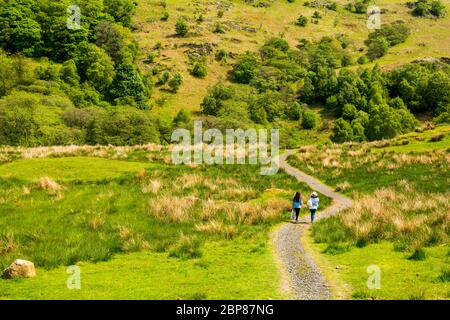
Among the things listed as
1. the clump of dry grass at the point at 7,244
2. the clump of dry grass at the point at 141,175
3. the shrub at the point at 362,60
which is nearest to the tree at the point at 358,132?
the shrub at the point at 362,60

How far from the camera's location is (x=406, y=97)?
143 metres

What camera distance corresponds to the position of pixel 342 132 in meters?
121

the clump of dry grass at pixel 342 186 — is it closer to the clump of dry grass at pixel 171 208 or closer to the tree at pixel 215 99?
the clump of dry grass at pixel 171 208

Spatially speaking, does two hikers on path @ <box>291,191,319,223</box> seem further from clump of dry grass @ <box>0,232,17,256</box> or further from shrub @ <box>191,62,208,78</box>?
shrub @ <box>191,62,208,78</box>

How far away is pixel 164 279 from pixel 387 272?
20.1 ft

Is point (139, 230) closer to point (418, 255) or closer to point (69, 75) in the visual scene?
point (418, 255)

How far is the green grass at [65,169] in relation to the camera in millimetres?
31828

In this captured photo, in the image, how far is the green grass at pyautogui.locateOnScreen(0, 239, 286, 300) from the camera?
11.2m

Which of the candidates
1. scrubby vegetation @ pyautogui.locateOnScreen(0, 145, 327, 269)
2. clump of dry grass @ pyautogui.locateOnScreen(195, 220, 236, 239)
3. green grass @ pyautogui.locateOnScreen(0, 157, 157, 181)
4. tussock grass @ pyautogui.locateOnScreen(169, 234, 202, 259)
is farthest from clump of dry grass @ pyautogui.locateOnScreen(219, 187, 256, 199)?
tussock grass @ pyautogui.locateOnScreen(169, 234, 202, 259)

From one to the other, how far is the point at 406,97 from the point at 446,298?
472 feet

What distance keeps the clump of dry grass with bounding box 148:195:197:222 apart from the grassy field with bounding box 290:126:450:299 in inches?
237

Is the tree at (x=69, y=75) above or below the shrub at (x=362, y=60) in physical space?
below
